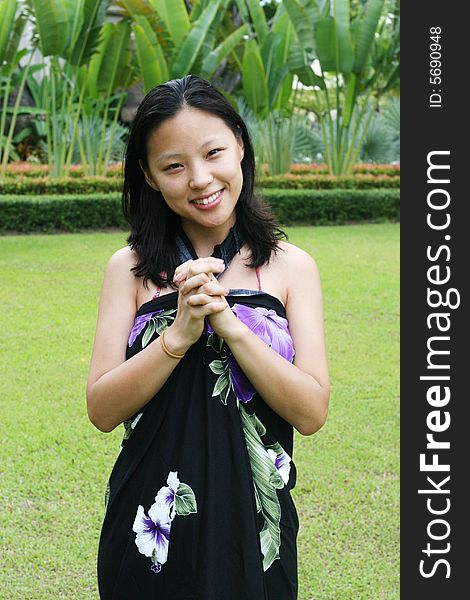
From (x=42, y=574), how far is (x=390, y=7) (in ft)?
44.8

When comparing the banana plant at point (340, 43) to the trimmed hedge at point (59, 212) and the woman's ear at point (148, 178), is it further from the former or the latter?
the woman's ear at point (148, 178)

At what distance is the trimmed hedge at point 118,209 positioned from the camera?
1145 cm

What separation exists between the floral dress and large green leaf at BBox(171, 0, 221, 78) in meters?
10.3

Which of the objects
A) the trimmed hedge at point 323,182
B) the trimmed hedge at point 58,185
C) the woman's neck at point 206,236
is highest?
the trimmed hedge at point 323,182

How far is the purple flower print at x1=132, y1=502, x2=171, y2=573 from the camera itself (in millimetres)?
Answer: 1738

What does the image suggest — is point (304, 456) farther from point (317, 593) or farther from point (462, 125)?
point (462, 125)

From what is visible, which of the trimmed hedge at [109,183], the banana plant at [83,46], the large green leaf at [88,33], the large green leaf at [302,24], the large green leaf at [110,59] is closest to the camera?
the banana plant at [83,46]

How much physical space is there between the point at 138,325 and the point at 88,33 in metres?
10.2

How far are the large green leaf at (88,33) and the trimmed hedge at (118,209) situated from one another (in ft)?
5.66

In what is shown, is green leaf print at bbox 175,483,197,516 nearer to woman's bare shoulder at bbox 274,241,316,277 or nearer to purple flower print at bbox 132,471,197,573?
purple flower print at bbox 132,471,197,573

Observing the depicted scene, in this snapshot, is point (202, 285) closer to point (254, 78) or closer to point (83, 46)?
point (83, 46)

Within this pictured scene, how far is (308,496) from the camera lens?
386cm

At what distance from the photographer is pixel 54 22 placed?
1073 centimetres

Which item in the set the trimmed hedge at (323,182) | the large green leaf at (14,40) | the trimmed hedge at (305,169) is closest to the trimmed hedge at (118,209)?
the trimmed hedge at (323,182)
